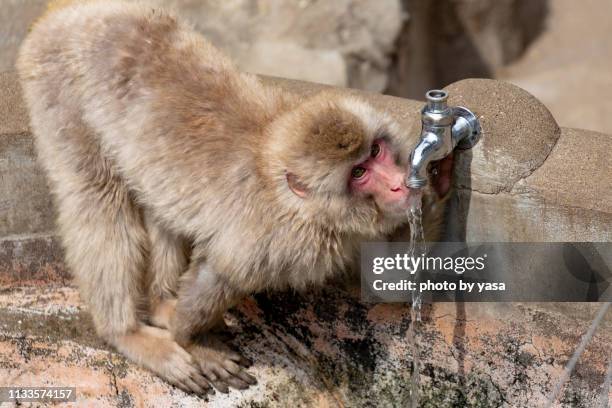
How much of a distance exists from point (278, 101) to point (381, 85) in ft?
9.90

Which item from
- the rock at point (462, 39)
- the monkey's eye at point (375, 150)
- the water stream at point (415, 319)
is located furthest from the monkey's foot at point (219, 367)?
the rock at point (462, 39)

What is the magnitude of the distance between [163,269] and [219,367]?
0.42 metres

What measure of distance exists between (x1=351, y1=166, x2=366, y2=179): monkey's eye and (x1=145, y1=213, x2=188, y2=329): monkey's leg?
786mm

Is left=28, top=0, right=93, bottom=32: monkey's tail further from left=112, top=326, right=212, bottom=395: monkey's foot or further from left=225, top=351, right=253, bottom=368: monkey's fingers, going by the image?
left=225, top=351, right=253, bottom=368: monkey's fingers

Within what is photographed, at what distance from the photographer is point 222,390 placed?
3.25 m

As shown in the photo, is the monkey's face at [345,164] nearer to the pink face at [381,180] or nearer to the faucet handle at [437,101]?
the pink face at [381,180]

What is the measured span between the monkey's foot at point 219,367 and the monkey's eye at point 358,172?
0.92m

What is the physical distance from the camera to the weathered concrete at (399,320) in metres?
2.92

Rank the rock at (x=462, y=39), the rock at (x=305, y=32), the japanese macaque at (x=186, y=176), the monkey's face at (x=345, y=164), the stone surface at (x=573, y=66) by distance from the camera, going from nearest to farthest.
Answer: the monkey's face at (x=345, y=164), the japanese macaque at (x=186, y=176), the rock at (x=305, y=32), the stone surface at (x=573, y=66), the rock at (x=462, y=39)

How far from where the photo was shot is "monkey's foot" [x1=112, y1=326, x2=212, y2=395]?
3232 millimetres

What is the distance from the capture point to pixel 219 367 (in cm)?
325

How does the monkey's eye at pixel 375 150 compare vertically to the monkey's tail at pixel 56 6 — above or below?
above

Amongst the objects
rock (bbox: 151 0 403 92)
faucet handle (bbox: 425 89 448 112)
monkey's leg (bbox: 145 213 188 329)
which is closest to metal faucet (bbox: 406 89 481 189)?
faucet handle (bbox: 425 89 448 112)

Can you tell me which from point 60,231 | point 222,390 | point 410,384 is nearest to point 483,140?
point 410,384
